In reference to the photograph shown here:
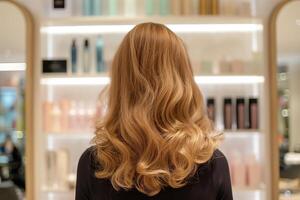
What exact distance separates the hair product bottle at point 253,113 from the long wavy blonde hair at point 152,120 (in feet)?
3.84

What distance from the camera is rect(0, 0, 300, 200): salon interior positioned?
7.06 ft

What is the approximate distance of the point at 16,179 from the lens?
2.22 meters

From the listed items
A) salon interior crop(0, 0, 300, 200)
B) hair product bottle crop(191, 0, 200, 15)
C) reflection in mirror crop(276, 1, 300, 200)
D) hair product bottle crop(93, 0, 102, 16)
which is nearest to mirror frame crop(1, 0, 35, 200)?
salon interior crop(0, 0, 300, 200)

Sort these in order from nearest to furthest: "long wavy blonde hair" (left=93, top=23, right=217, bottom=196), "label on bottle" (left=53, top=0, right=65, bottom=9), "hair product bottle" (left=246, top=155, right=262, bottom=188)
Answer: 1. "long wavy blonde hair" (left=93, top=23, right=217, bottom=196)
2. "hair product bottle" (left=246, top=155, right=262, bottom=188)
3. "label on bottle" (left=53, top=0, right=65, bottom=9)

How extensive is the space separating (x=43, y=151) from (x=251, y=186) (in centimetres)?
112

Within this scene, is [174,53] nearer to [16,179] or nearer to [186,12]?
[186,12]

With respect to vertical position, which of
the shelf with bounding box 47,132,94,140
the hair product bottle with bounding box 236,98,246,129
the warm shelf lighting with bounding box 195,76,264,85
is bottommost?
the shelf with bounding box 47,132,94,140

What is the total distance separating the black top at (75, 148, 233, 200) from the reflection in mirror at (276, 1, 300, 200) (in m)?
1.24

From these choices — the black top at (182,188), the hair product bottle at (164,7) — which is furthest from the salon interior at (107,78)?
the black top at (182,188)

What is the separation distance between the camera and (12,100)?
2.24m

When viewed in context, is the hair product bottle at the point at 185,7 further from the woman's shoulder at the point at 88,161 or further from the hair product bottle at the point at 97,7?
the woman's shoulder at the point at 88,161

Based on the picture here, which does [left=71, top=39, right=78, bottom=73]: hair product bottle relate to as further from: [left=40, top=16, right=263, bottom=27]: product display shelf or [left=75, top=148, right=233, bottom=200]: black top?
[left=75, top=148, right=233, bottom=200]: black top

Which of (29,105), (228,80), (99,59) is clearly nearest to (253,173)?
(228,80)

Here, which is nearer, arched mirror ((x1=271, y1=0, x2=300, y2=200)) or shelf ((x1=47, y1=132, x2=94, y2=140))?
arched mirror ((x1=271, y1=0, x2=300, y2=200))
